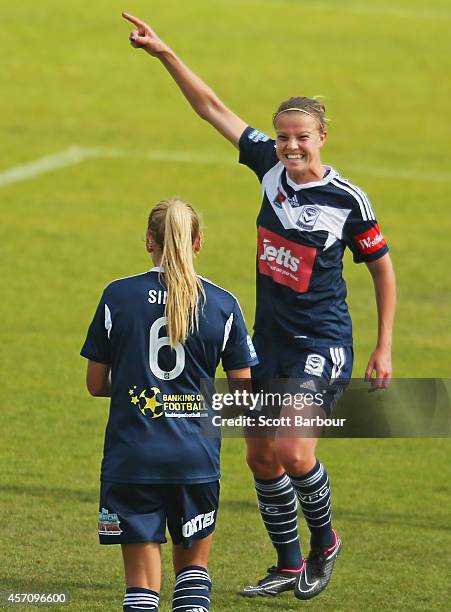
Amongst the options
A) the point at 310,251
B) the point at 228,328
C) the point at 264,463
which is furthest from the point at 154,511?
the point at 310,251

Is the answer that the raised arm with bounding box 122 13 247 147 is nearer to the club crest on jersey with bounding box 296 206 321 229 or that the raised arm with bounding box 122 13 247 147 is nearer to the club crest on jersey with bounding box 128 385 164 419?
the club crest on jersey with bounding box 296 206 321 229

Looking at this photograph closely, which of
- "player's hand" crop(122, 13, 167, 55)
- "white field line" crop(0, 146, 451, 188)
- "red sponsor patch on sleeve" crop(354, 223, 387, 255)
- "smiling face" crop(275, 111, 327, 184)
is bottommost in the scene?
"red sponsor patch on sleeve" crop(354, 223, 387, 255)

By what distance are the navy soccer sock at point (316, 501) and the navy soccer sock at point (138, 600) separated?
1.66 meters

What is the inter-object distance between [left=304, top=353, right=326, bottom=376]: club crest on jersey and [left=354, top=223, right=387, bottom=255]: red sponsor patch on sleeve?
582 mm

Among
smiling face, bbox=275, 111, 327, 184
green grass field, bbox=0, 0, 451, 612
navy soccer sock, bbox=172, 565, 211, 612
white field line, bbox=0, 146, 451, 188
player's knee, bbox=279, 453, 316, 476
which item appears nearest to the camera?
navy soccer sock, bbox=172, 565, 211, 612

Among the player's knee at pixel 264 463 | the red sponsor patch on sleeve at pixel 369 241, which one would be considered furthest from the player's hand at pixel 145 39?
the player's knee at pixel 264 463

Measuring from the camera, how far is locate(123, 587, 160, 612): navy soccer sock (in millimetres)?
5586

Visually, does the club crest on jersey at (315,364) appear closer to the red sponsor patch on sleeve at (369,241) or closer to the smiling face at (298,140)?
the red sponsor patch on sleeve at (369,241)

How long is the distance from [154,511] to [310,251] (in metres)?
1.91

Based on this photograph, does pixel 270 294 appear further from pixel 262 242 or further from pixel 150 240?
pixel 150 240

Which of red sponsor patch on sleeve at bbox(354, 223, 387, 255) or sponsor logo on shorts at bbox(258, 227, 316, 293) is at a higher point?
red sponsor patch on sleeve at bbox(354, 223, 387, 255)

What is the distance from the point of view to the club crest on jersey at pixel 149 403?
5598mm

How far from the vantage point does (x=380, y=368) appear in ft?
22.7

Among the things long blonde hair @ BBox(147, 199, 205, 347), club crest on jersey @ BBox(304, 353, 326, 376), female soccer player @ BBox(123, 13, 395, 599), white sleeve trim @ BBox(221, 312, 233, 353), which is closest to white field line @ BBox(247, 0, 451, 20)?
female soccer player @ BBox(123, 13, 395, 599)
